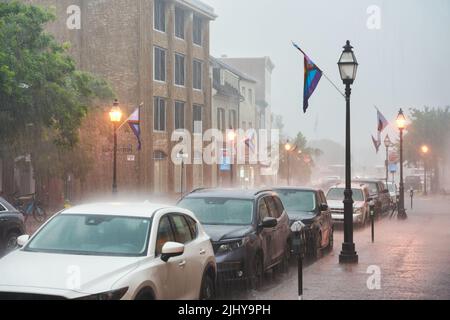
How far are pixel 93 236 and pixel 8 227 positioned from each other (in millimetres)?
7768

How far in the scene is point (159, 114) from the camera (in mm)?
54531

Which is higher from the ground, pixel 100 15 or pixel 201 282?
pixel 100 15

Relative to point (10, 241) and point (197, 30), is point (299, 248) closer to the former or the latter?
point (10, 241)

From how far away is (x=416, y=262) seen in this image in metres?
17.0

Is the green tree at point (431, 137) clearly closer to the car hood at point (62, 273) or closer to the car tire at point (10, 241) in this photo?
the car tire at point (10, 241)

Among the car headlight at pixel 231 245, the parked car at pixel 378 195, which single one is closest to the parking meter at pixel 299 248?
the car headlight at pixel 231 245

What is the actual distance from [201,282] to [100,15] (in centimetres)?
4554

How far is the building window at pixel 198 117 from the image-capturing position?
60622 millimetres

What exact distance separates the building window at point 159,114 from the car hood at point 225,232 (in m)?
40.8

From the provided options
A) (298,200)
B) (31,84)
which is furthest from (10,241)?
(31,84)

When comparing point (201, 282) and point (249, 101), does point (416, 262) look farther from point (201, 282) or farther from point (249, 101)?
point (249, 101)

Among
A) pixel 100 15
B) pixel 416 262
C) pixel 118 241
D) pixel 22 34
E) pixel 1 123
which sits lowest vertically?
pixel 416 262

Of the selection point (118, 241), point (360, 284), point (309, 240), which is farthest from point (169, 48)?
point (118, 241)

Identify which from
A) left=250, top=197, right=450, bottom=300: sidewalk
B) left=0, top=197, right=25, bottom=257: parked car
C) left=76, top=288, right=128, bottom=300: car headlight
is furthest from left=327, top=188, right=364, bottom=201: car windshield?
left=76, top=288, right=128, bottom=300: car headlight
